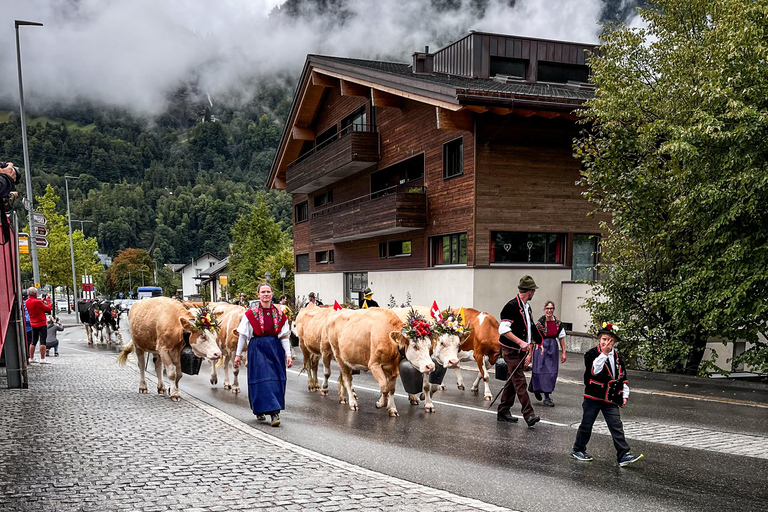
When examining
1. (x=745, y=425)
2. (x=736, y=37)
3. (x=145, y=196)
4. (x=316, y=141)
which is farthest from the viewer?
(x=145, y=196)

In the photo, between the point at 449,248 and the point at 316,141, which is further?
the point at 316,141

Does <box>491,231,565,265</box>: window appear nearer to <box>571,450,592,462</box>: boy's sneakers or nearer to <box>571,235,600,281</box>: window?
<box>571,235,600,281</box>: window

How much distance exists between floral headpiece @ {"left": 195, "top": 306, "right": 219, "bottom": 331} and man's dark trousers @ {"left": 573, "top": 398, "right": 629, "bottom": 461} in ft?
23.0

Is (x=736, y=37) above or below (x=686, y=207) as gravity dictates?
above

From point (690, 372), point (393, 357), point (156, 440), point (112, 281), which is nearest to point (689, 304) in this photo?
point (690, 372)

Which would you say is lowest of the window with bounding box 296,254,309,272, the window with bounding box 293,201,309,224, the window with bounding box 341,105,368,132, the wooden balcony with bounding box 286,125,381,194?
the window with bounding box 296,254,309,272

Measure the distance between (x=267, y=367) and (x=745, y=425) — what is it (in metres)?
6.85

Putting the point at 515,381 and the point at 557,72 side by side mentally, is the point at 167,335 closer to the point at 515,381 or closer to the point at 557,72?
the point at 515,381

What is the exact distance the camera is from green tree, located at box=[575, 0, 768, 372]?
40.8 feet

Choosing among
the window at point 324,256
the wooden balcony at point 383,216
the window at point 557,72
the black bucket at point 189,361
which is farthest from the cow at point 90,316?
the window at point 557,72

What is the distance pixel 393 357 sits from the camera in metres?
10.6

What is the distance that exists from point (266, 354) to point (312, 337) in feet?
10.9

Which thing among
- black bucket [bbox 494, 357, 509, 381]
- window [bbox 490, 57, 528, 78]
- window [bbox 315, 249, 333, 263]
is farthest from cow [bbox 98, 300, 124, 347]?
black bucket [bbox 494, 357, 509, 381]

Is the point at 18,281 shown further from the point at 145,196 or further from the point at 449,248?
the point at 145,196
